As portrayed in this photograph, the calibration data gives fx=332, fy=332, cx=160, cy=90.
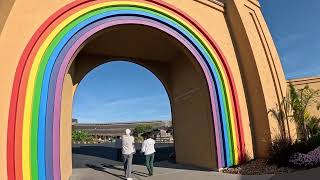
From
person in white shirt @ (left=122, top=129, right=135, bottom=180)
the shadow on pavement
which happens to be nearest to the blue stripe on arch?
person in white shirt @ (left=122, top=129, right=135, bottom=180)

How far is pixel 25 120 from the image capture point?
7.92m

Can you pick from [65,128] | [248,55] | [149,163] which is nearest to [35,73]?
[65,128]

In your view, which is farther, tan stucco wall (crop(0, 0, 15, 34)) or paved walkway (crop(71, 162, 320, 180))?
paved walkway (crop(71, 162, 320, 180))

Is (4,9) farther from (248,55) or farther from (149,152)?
(248,55)

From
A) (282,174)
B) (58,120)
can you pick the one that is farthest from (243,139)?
(58,120)

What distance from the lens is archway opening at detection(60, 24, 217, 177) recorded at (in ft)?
38.7

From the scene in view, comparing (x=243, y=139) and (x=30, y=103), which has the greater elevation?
(x=30, y=103)

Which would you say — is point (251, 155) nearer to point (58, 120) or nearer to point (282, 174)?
point (282, 174)

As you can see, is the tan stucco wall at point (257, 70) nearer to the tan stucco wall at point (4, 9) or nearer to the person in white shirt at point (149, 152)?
the person in white shirt at point (149, 152)

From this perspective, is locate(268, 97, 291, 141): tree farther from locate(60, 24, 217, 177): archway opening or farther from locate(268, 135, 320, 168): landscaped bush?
locate(60, 24, 217, 177): archway opening

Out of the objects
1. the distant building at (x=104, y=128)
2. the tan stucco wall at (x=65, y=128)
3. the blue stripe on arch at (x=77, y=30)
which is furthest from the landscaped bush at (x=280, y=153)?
the distant building at (x=104, y=128)

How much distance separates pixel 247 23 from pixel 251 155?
496cm

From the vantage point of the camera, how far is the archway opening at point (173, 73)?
38.7 ft

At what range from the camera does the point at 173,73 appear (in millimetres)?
15281
